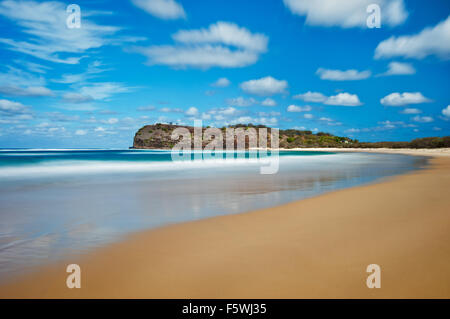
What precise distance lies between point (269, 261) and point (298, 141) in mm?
132721

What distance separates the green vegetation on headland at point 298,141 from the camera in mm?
65662

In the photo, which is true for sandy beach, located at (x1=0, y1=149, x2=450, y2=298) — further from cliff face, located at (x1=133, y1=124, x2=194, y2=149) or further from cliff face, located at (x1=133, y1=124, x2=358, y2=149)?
cliff face, located at (x1=133, y1=124, x2=194, y2=149)

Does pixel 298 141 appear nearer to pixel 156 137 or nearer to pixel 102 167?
pixel 156 137

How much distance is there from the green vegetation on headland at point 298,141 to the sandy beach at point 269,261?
225 feet

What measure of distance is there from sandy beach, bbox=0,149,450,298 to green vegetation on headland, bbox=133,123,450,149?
225ft

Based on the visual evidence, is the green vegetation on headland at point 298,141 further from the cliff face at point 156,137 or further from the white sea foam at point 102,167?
the white sea foam at point 102,167

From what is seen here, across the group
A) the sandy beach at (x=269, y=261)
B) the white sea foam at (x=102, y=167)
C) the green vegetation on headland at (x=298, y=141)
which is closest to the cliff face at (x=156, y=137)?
the green vegetation on headland at (x=298, y=141)

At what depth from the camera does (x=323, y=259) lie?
3.29 meters

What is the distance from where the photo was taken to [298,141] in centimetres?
13050

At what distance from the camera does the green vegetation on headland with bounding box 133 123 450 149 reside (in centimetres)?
6566

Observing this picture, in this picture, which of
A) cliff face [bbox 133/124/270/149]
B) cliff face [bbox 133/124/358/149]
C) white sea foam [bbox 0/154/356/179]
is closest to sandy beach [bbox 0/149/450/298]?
white sea foam [bbox 0/154/356/179]

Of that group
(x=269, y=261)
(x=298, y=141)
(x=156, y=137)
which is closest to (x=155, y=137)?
(x=156, y=137)
